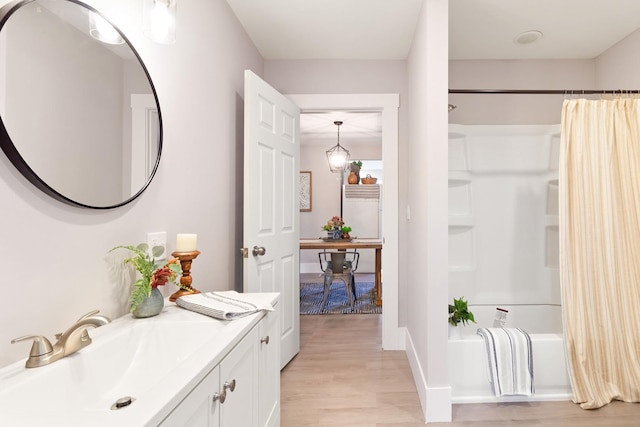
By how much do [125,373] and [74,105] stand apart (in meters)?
0.81

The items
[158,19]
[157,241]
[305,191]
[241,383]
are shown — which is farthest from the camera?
[305,191]

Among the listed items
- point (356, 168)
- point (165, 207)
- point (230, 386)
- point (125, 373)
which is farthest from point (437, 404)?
point (356, 168)

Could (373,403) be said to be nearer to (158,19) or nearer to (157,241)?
(157,241)

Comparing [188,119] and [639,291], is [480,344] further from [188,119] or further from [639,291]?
[188,119]

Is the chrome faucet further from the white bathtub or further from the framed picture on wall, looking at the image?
the framed picture on wall

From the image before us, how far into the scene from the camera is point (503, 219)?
2693 millimetres

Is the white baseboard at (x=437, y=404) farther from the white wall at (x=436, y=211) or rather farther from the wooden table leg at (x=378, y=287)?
the wooden table leg at (x=378, y=287)

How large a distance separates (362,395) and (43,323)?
5.87 feet

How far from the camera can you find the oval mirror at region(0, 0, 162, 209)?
2.73 ft

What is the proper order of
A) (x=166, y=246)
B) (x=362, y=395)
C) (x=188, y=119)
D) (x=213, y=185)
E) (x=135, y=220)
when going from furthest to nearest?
1. (x=362, y=395)
2. (x=213, y=185)
3. (x=188, y=119)
4. (x=166, y=246)
5. (x=135, y=220)

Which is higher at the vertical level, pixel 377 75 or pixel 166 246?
pixel 377 75

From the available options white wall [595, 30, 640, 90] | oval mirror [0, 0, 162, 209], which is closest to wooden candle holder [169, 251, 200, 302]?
oval mirror [0, 0, 162, 209]

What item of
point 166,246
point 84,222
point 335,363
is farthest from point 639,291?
point 84,222

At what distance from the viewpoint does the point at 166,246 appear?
146 cm
